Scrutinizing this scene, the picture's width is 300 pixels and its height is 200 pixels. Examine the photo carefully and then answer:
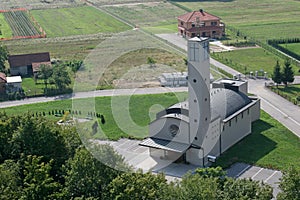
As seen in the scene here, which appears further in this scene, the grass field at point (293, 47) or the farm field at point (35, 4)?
the farm field at point (35, 4)

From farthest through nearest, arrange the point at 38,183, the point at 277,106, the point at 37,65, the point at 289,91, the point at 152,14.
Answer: the point at 152,14
the point at 37,65
the point at 289,91
the point at 277,106
the point at 38,183

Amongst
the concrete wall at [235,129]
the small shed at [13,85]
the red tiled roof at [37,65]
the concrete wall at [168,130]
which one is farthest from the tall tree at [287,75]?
the small shed at [13,85]

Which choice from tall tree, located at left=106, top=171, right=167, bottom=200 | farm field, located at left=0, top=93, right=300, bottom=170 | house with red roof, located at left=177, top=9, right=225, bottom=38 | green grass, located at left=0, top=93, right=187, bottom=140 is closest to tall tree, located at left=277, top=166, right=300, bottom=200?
tall tree, located at left=106, top=171, right=167, bottom=200

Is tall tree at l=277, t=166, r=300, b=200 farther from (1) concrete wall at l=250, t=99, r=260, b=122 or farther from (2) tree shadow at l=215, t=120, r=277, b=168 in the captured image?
(1) concrete wall at l=250, t=99, r=260, b=122

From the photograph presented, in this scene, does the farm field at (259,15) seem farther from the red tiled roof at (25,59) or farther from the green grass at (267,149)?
the green grass at (267,149)

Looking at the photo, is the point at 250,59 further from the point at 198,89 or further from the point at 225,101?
the point at 198,89

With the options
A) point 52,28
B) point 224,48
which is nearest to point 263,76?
point 224,48

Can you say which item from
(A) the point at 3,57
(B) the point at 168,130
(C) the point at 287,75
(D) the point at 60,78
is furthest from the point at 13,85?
(C) the point at 287,75

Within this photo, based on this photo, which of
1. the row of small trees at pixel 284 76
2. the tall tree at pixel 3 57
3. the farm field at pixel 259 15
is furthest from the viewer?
the farm field at pixel 259 15
